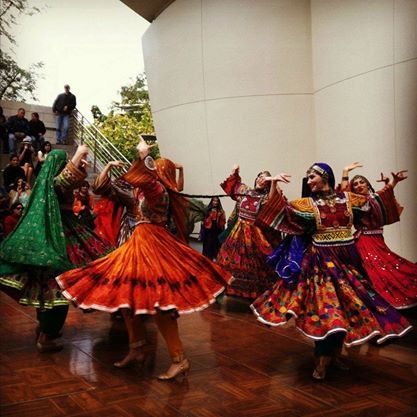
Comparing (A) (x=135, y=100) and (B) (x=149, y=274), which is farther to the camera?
(A) (x=135, y=100)

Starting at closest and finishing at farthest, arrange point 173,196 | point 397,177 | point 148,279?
point 148,279 < point 173,196 < point 397,177

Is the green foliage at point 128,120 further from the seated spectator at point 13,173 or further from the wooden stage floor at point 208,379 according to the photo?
the wooden stage floor at point 208,379

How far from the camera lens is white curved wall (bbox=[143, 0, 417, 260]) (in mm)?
7090

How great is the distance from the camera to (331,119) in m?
8.39

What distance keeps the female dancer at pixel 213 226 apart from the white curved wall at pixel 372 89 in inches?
78.2

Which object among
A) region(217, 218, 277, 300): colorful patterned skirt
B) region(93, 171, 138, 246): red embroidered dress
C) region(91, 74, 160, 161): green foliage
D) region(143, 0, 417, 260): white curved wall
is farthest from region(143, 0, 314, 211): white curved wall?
region(91, 74, 160, 161): green foliage

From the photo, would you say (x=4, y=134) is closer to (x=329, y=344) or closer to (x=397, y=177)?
(x=397, y=177)

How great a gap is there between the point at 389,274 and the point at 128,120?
17264 millimetres

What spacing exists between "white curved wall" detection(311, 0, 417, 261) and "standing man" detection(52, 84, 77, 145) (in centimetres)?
518

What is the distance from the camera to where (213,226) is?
7.24 meters

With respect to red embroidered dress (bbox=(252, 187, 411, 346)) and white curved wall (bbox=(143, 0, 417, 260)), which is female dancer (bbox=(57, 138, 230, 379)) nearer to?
red embroidered dress (bbox=(252, 187, 411, 346))

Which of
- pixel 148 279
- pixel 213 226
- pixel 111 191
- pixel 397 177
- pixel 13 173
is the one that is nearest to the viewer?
pixel 148 279

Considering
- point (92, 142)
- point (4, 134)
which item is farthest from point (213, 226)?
point (92, 142)

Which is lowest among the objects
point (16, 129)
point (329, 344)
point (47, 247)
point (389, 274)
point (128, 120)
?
point (329, 344)
